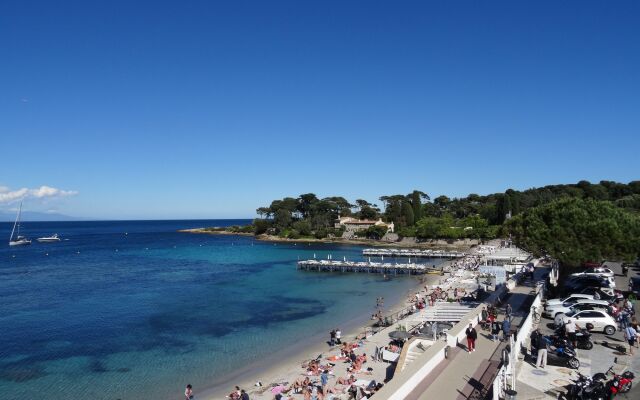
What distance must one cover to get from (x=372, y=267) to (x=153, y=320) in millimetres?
33923

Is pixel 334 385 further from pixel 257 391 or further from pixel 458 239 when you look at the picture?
pixel 458 239

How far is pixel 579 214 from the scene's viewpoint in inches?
Answer: 999

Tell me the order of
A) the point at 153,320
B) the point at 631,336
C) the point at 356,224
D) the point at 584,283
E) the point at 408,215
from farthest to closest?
the point at 356,224 → the point at 408,215 → the point at 153,320 → the point at 584,283 → the point at 631,336

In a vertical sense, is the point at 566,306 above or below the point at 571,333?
above

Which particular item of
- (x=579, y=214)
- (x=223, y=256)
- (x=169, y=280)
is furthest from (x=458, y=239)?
(x=579, y=214)

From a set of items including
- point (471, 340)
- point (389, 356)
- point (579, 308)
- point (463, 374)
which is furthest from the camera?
point (389, 356)

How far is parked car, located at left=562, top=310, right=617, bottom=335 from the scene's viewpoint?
1827cm

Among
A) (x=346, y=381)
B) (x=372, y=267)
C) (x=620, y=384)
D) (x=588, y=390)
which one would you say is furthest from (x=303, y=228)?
(x=588, y=390)

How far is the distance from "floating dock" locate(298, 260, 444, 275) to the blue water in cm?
334

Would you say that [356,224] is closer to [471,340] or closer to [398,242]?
[398,242]

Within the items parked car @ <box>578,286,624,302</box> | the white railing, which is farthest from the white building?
the white railing

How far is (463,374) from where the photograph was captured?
14.2 m

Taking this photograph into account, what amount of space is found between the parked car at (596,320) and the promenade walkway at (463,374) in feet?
12.5

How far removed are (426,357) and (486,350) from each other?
11.5 feet
